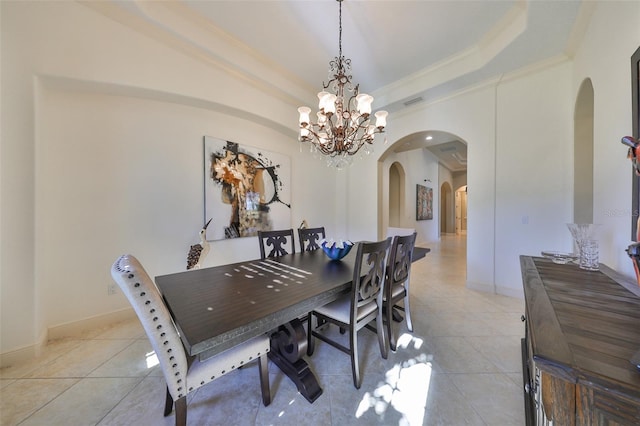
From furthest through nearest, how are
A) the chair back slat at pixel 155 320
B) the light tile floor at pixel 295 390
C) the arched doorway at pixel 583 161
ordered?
the arched doorway at pixel 583 161 < the light tile floor at pixel 295 390 < the chair back slat at pixel 155 320

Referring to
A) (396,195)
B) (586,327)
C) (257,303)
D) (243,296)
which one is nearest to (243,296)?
(243,296)

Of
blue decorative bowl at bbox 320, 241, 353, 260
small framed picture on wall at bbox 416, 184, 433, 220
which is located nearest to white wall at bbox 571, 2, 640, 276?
blue decorative bowl at bbox 320, 241, 353, 260

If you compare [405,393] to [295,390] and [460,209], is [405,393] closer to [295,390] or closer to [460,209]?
[295,390]

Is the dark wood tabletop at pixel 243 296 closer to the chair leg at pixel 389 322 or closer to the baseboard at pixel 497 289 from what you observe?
the chair leg at pixel 389 322

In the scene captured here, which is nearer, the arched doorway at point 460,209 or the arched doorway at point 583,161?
the arched doorway at point 583,161

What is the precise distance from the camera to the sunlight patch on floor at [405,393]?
132cm

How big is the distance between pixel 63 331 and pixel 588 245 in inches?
174

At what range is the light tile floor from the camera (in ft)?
4.23

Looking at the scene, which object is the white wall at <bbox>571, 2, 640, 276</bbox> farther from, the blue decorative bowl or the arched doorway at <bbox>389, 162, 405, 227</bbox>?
the arched doorway at <bbox>389, 162, 405, 227</bbox>

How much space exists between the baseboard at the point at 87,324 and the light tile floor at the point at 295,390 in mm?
119

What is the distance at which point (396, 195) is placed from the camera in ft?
22.6

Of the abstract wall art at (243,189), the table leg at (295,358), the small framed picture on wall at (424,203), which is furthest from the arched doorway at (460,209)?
the table leg at (295,358)

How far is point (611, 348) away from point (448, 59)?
3.61 metres

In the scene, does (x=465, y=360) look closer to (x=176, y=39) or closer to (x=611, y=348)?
(x=611, y=348)
